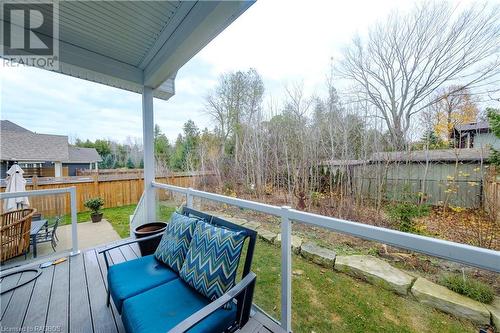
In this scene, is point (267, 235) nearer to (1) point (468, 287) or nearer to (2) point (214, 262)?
(2) point (214, 262)

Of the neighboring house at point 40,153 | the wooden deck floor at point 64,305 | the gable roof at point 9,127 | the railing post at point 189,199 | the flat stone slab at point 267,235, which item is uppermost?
the gable roof at point 9,127

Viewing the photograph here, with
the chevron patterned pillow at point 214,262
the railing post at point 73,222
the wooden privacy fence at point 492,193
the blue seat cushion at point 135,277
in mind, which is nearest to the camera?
the chevron patterned pillow at point 214,262

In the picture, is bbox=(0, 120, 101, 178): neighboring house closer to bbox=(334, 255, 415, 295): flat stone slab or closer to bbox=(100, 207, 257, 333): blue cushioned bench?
bbox=(100, 207, 257, 333): blue cushioned bench

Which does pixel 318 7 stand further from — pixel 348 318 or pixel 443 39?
pixel 348 318

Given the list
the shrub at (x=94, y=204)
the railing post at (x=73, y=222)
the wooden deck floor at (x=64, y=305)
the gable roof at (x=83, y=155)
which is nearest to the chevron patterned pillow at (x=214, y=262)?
the wooden deck floor at (x=64, y=305)

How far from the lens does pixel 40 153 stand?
4977mm

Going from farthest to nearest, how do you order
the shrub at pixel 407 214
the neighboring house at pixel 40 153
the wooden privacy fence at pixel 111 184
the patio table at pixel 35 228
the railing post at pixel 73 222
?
the wooden privacy fence at pixel 111 184 < the neighboring house at pixel 40 153 < the shrub at pixel 407 214 < the railing post at pixel 73 222 < the patio table at pixel 35 228

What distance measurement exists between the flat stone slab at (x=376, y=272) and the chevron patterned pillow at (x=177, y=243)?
1.26m

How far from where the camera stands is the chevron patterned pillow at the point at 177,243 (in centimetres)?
187

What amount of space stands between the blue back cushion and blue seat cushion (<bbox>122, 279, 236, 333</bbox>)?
91 millimetres

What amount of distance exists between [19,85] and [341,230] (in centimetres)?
459

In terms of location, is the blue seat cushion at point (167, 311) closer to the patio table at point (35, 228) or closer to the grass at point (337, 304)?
the grass at point (337, 304)

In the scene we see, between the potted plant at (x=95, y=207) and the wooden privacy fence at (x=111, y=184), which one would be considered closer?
the wooden privacy fence at (x=111, y=184)

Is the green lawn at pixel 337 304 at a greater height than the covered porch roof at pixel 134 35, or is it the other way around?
the covered porch roof at pixel 134 35
